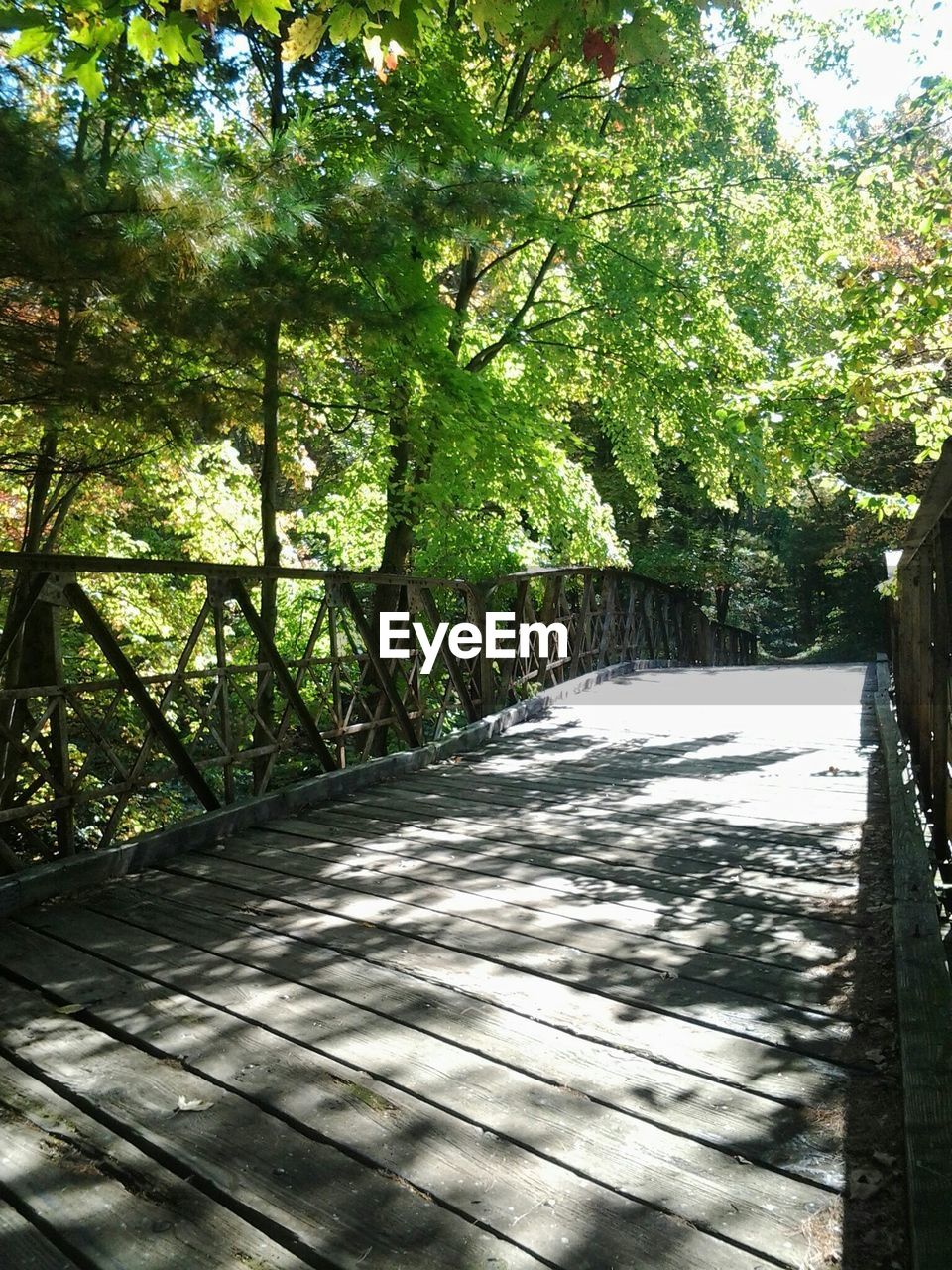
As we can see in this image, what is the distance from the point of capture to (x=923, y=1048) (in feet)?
7.02

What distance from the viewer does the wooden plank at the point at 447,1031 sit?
1.95 meters

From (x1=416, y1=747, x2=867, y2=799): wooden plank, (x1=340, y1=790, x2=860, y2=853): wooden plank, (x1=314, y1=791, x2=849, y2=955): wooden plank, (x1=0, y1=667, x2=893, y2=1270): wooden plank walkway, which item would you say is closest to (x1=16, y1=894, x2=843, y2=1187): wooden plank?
(x1=0, y1=667, x2=893, y2=1270): wooden plank walkway

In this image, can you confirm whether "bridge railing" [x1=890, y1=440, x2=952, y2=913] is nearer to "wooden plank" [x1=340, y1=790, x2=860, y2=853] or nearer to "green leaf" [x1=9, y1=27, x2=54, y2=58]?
"wooden plank" [x1=340, y1=790, x2=860, y2=853]

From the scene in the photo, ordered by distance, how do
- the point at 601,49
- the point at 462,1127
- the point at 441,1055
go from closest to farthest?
the point at 462,1127
the point at 441,1055
the point at 601,49

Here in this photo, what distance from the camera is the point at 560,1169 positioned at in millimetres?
1824

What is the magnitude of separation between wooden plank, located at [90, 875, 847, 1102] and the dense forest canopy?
243cm

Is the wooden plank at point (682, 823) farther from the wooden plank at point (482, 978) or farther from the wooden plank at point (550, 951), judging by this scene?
the wooden plank at point (482, 978)

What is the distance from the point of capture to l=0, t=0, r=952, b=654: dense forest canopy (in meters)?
3.77

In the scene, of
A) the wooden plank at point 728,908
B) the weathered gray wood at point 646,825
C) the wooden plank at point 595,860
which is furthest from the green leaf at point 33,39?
the weathered gray wood at point 646,825

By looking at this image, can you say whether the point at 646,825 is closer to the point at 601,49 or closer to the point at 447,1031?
the point at 447,1031

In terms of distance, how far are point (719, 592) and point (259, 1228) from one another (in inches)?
928

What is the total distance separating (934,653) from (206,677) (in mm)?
2876

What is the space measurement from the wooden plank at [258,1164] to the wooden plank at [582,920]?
1.23 metres

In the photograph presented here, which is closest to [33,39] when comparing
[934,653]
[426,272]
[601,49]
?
[601,49]
